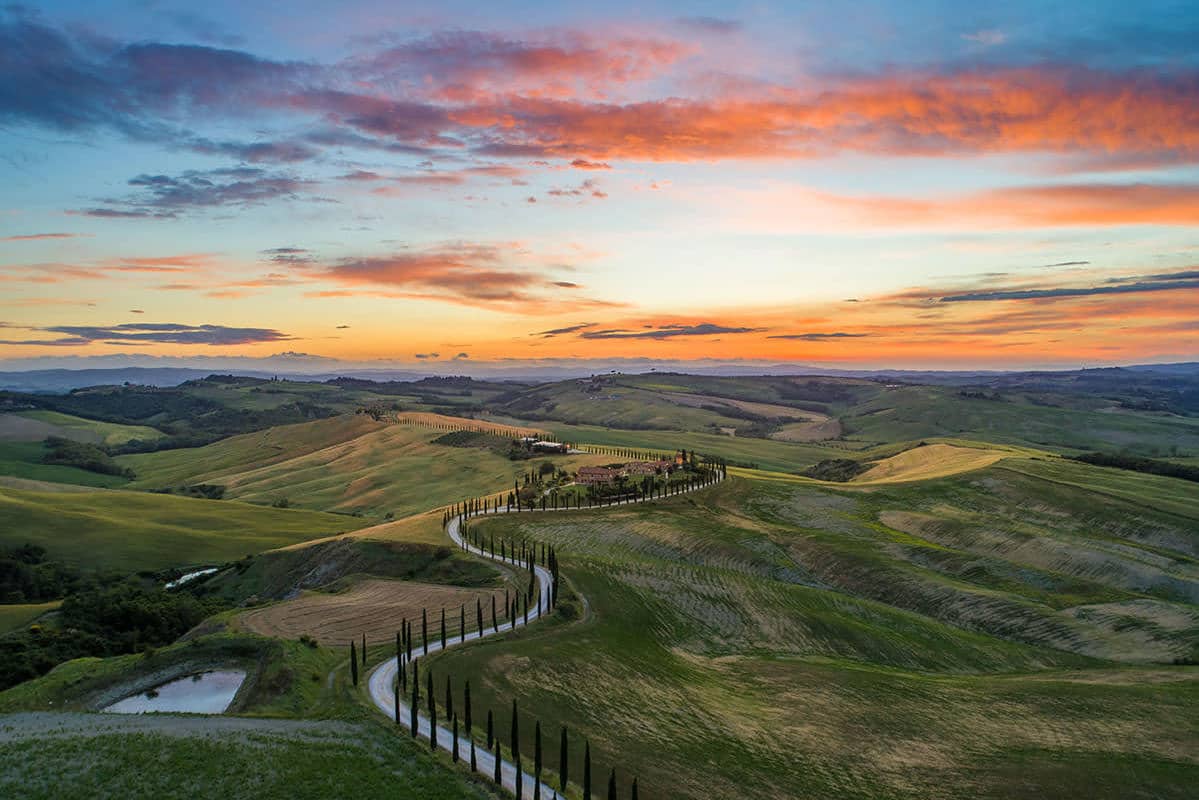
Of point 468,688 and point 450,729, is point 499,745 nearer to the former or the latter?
point 468,688

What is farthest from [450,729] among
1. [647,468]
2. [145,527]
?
[145,527]

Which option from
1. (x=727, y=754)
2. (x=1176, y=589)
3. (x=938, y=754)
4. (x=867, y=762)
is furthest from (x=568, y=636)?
(x=1176, y=589)

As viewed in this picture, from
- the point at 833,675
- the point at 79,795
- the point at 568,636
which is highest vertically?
the point at 79,795

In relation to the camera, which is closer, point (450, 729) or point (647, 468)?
point (450, 729)

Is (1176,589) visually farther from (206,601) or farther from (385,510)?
(385,510)

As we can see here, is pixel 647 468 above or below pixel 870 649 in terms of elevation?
above

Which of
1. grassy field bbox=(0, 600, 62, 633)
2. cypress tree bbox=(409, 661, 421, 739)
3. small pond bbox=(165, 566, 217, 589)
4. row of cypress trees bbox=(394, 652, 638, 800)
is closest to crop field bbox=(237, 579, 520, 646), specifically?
cypress tree bbox=(409, 661, 421, 739)

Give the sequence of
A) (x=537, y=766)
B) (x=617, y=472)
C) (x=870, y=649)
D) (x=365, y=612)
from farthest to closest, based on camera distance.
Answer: (x=617, y=472), (x=870, y=649), (x=365, y=612), (x=537, y=766)
